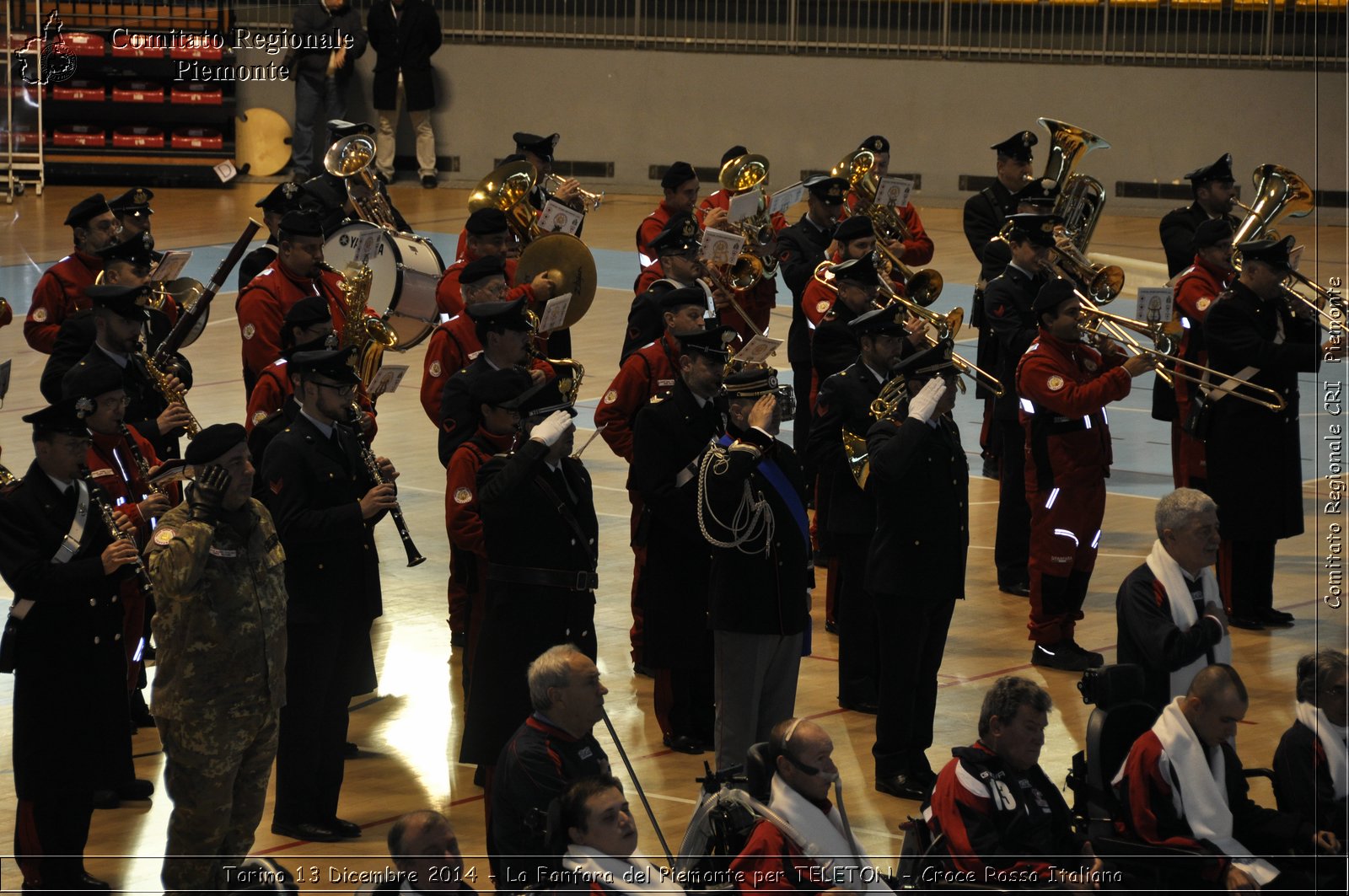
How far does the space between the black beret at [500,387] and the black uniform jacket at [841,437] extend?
1.66 metres

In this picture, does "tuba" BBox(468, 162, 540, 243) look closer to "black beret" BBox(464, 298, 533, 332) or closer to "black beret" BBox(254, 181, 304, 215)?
"black beret" BBox(254, 181, 304, 215)

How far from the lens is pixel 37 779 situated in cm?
699

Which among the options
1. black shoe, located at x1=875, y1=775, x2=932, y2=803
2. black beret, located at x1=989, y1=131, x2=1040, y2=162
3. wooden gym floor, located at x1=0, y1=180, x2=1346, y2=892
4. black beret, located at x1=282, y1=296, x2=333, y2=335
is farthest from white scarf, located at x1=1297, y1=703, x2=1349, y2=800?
black beret, located at x1=989, y1=131, x2=1040, y2=162

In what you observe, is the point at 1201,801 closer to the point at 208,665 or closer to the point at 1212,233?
the point at 208,665

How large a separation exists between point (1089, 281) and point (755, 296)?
234 cm

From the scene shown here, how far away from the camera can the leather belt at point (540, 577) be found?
24.5 ft

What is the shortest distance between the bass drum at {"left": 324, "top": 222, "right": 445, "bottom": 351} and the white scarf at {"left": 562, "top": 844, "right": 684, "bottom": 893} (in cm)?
641

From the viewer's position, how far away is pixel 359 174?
12742 millimetres

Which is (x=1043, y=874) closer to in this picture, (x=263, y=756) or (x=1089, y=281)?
(x=263, y=756)

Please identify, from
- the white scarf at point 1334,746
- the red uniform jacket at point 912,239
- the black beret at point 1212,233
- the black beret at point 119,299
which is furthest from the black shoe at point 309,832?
the red uniform jacket at point 912,239

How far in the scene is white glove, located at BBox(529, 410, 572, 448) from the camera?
24.1 ft

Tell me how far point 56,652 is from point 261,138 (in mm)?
20650

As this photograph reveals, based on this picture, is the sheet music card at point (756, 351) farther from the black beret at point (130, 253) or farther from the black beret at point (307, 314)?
the black beret at point (130, 253)

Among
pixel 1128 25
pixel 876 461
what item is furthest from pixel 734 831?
pixel 1128 25
